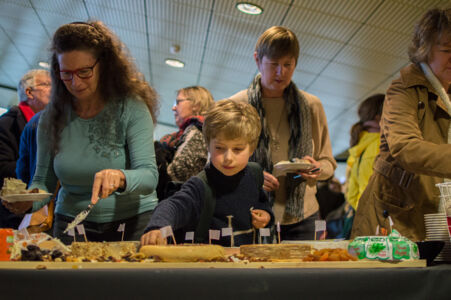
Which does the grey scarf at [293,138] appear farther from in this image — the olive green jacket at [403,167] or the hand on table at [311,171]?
the olive green jacket at [403,167]

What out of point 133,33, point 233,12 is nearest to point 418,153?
point 233,12

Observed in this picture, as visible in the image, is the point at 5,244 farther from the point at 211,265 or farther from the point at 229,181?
the point at 229,181

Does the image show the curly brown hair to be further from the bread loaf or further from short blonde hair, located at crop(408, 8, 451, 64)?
short blonde hair, located at crop(408, 8, 451, 64)

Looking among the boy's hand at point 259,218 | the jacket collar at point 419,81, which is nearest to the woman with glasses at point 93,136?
the boy's hand at point 259,218

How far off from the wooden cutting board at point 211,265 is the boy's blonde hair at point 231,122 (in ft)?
2.45

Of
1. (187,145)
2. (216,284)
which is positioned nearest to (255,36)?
(187,145)

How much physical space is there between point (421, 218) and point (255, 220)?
75 cm

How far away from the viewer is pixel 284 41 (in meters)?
2.21

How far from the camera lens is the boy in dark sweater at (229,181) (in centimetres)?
175

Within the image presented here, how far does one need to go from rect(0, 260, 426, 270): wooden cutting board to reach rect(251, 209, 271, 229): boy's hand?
0.63 meters

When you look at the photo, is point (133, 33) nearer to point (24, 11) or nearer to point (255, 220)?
point (24, 11)

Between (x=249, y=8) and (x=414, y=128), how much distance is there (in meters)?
4.12

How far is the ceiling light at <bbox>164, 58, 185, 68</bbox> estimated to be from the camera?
24.3 ft

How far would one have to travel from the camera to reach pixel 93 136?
5.99 ft
